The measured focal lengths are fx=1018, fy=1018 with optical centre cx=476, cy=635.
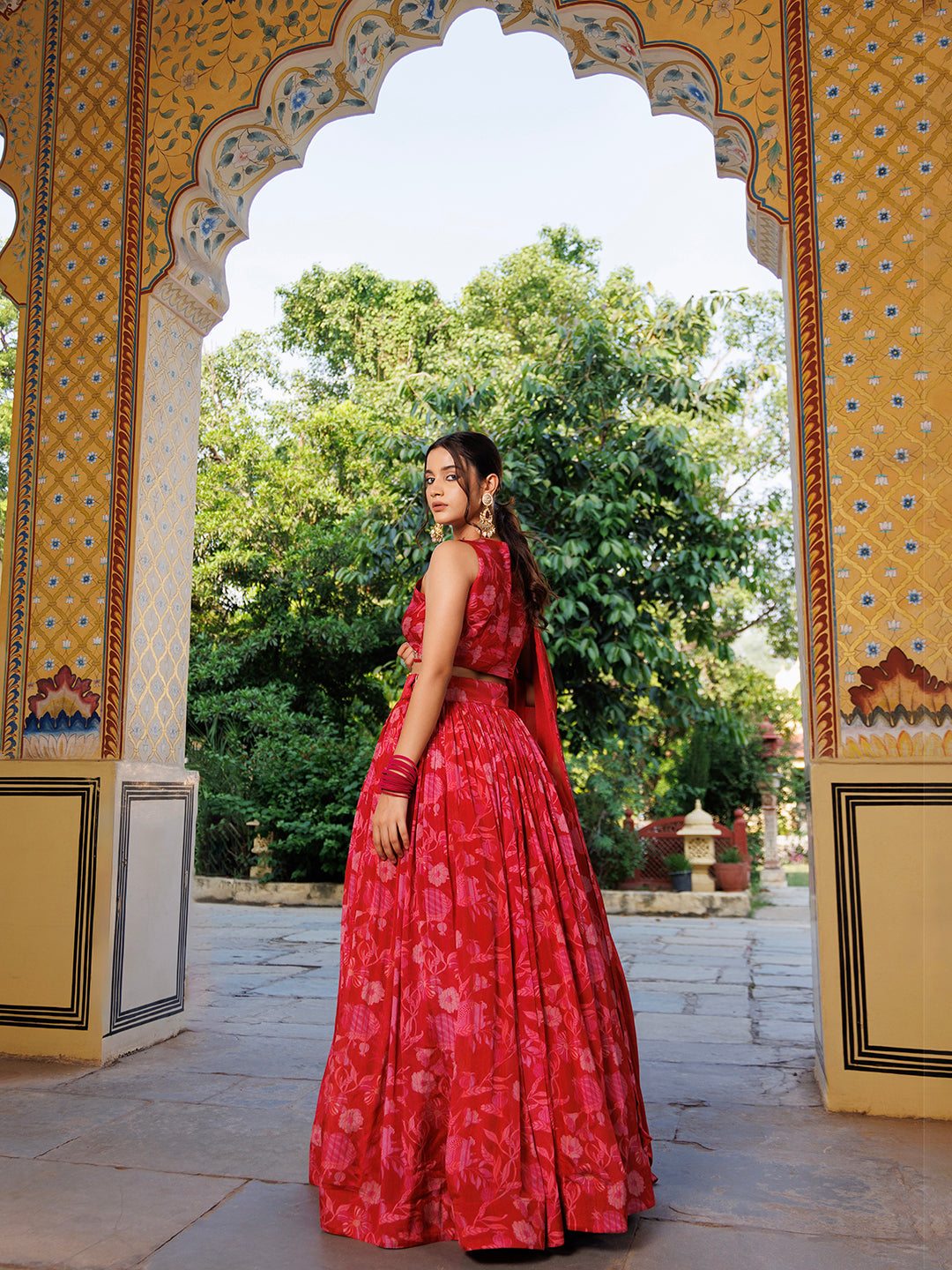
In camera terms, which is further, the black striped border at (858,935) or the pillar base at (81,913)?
the pillar base at (81,913)

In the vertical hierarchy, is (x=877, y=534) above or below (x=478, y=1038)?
above

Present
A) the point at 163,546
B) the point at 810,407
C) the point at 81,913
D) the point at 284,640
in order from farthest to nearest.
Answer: the point at 284,640
the point at 163,546
the point at 81,913
the point at 810,407

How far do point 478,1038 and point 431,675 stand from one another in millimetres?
664

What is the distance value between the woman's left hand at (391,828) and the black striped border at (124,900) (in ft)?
5.20

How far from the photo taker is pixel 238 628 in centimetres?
1078

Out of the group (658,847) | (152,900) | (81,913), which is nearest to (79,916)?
(81,913)

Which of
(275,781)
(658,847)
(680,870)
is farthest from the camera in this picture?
(658,847)

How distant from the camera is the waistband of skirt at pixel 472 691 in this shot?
2104 millimetres

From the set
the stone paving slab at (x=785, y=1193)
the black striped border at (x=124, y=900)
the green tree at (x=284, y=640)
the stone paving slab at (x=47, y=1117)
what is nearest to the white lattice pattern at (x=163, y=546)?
the black striped border at (x=124, y=900)

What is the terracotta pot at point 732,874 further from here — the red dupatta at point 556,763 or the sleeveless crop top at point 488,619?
the sleeveless crop top at point 488,619

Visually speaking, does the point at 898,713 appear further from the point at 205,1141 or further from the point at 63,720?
the point at 63,720

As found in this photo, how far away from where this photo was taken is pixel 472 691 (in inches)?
83.4

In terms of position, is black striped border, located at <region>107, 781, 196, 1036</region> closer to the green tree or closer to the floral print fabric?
the floral print fabric

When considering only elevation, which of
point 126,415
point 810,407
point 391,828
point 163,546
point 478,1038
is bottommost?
point 478,1038
